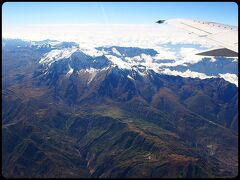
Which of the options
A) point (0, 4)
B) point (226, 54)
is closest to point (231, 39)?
point (226, 54)

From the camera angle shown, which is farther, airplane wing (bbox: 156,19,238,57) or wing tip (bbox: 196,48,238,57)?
wing tip (bbox: 196,48,238,57)

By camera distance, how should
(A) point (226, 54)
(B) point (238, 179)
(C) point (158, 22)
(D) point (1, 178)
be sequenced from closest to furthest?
(B) point (238, 179)
(D) point (1, 178)
(A) point (226, 54)
(C) point (158, 22)

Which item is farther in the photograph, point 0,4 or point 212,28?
point 212,28

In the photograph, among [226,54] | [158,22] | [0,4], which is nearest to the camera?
[226,54]

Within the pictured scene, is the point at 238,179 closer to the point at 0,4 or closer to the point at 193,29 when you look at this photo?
the point at 193,29

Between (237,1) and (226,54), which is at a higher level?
(237,1)

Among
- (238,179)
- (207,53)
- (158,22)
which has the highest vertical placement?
(158,22)

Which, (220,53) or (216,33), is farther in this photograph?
(216,33)

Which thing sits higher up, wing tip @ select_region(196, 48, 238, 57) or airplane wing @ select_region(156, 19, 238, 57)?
airplane wing @ select_region(156, 19, 238, 57)
